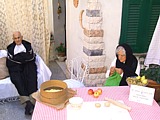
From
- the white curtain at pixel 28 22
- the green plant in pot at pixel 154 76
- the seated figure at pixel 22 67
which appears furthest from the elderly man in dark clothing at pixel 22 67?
the green plant in pot at pixel 154 76

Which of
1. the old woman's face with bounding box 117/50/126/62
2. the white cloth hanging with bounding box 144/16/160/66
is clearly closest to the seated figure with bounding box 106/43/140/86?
the old woman's face with bounding box 117/50/126/62

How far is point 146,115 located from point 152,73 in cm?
143

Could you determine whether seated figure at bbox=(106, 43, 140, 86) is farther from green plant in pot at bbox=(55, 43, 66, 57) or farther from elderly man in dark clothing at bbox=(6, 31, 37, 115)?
green plant in pot at bbox=(55, 43, 66, 57)

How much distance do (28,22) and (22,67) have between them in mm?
1052

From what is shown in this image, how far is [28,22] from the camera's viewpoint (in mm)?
3951

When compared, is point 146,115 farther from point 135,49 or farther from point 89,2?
point 89,2

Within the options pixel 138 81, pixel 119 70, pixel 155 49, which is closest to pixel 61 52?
pixel 119 70

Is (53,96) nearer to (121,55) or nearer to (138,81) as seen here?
(138,81)

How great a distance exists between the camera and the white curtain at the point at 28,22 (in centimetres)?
374

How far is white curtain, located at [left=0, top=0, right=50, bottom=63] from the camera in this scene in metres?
3.74

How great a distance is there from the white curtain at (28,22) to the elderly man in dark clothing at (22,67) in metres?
0.54

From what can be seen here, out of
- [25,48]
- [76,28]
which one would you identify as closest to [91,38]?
[76,28]

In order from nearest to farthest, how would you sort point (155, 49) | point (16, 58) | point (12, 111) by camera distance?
point (155, 49), point (12, 111), point (16, 58)

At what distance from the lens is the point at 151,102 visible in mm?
1727
